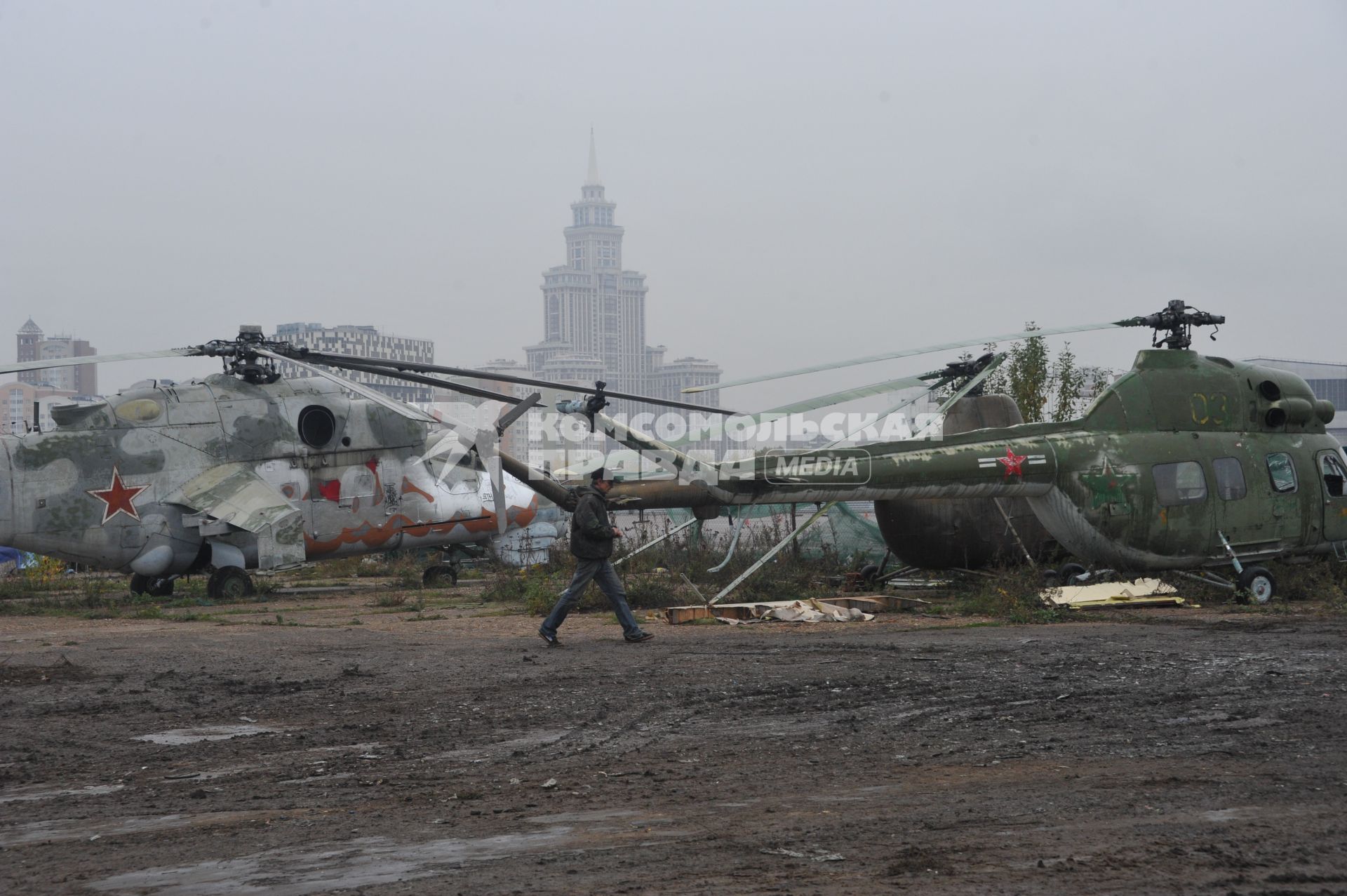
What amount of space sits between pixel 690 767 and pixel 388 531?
14540mm

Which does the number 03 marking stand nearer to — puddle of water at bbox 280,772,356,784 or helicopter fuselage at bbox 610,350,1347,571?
helicopter fuselage at bbox 610,350,1347,571

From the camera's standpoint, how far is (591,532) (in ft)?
40.2

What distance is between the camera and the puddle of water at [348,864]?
449 cm

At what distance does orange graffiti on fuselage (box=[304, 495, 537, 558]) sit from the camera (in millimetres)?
19438

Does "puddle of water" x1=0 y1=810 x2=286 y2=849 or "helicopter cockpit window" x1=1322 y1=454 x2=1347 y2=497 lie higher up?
"helicopter cockpit window" x1=1322 y1=454 x2=1347 y2=497

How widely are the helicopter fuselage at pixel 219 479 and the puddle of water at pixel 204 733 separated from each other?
10058 mm

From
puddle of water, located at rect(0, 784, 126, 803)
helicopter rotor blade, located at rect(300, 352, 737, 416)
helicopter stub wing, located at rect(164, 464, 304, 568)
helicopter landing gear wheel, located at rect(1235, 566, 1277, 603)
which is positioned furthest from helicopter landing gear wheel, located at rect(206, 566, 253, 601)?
helicopter landing gear wheel, located at rect(1235, 566, 1277, 603)

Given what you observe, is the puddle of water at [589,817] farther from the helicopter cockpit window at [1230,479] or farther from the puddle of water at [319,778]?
the helicopter cockpit window at [1230,479]

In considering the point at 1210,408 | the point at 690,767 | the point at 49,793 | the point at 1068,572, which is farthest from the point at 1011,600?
the point at 49,793

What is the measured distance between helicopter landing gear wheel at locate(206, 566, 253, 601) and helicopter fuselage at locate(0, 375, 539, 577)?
0.41 feet

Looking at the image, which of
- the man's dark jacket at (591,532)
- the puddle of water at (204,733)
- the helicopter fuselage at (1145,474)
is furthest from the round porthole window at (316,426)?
the puddle of water at (204,733)

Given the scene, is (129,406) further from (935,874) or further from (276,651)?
(935,874)

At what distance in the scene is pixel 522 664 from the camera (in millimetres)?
10641

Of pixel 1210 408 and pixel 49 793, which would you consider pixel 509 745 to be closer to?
pixel 49 793
